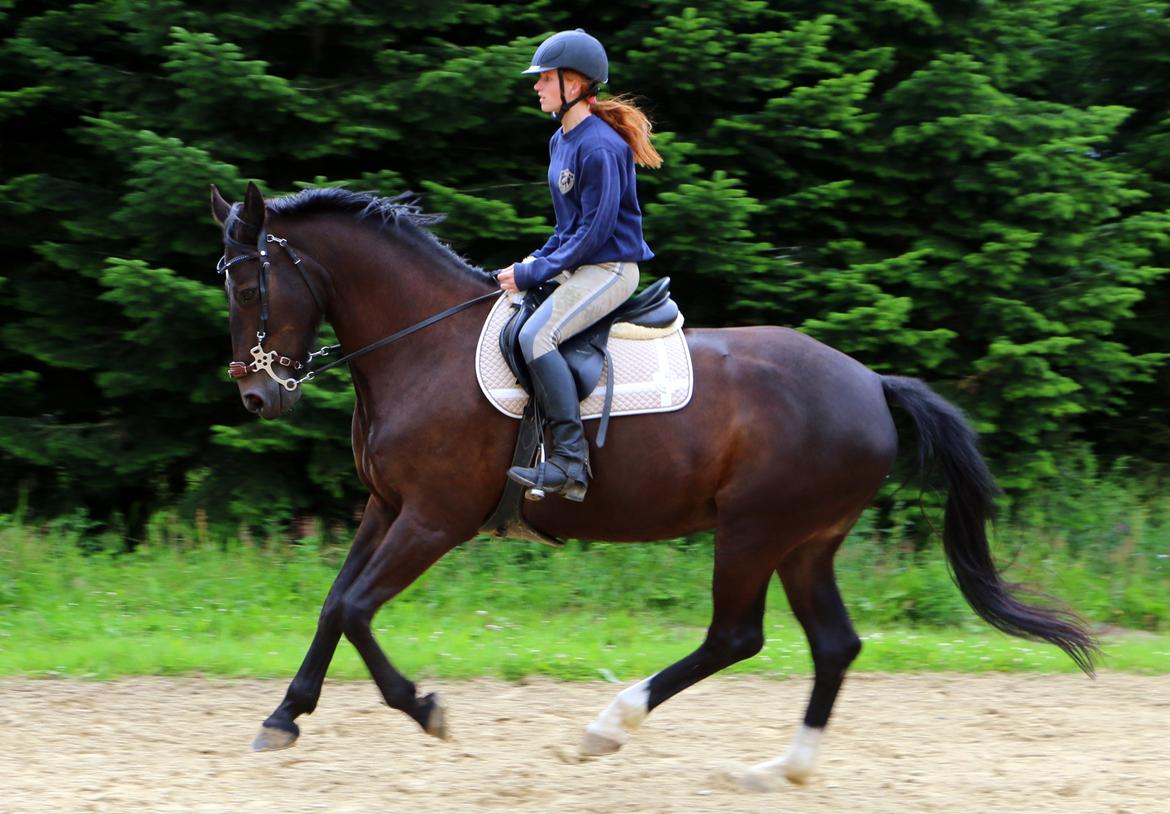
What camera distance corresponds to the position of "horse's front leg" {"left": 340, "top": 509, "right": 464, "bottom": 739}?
17.7 ft

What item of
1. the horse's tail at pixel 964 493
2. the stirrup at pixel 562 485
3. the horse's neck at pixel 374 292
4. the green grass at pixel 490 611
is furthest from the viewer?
the green grass at pixel 490 611

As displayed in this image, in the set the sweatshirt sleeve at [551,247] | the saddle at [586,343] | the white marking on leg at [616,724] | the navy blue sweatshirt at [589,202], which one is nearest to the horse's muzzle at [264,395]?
the saddle at [586,343]

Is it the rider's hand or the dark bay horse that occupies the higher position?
the rider's hand

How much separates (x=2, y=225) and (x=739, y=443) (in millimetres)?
6882

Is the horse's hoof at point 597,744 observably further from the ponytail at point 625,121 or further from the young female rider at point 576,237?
the ponytail at point 625,121

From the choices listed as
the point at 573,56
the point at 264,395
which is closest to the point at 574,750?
the point at 264,395

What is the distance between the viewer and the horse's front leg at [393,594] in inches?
213

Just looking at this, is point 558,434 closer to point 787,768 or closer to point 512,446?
point 512,446

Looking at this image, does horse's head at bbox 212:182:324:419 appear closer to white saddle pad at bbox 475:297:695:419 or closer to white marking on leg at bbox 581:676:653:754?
white saddle pad at bbox 475:297:695:419

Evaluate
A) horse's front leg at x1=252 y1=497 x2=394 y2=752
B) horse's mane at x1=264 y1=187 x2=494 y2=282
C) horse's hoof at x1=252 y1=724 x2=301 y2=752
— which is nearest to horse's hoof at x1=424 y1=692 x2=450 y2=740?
horse's front leg at x1=252 y1=497 x2=394 y2=752

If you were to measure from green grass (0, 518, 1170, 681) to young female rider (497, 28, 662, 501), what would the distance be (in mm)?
2174

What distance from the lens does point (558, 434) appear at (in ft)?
17.9

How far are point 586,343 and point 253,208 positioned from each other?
62.5 inches

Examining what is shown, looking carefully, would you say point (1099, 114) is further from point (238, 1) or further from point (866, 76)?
point (238, 1)
